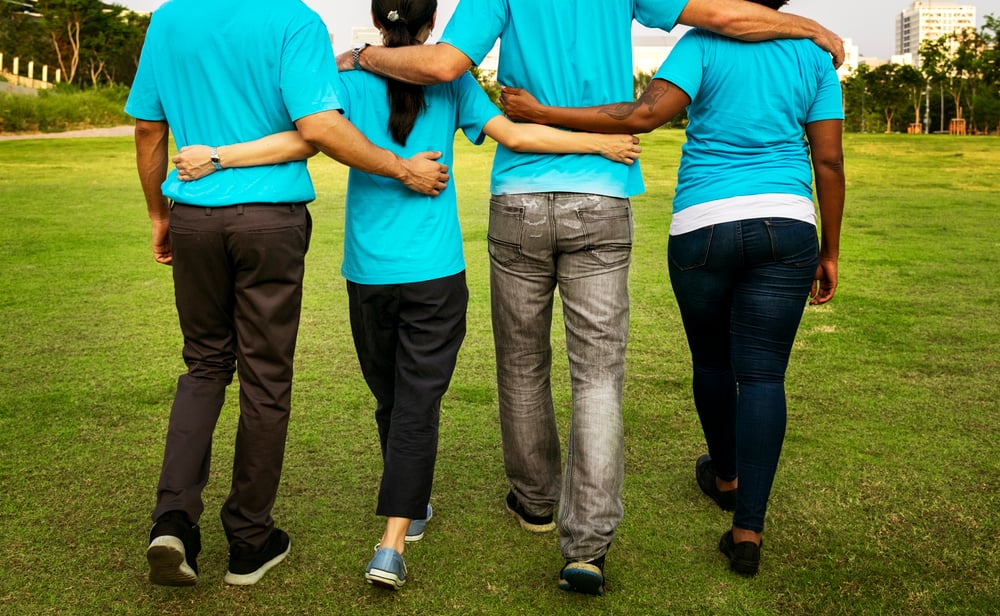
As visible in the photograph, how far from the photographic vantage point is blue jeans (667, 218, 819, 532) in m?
3.19

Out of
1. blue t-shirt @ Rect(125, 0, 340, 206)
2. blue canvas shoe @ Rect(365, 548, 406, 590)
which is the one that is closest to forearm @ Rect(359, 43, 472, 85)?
blue t-shirt @ Rect(125, 0, 340, 206)

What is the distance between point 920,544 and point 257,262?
2444mm

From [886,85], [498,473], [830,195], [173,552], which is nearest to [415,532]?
[498,473]

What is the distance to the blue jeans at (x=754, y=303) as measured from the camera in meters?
3.19

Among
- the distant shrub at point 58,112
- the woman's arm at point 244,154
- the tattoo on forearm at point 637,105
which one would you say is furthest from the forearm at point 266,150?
the distant shrub at point 58,112

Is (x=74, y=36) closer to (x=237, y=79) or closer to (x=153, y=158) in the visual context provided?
(x=153, y=158)

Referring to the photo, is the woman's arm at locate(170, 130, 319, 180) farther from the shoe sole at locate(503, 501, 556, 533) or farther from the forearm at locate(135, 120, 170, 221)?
the shoe sole at locate(503, 501, 556, 533)

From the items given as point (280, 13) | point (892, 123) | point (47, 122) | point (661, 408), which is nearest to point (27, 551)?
point (280, 13)

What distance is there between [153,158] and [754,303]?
204cm

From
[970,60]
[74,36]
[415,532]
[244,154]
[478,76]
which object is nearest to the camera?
[244,154]

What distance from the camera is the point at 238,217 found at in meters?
3.01

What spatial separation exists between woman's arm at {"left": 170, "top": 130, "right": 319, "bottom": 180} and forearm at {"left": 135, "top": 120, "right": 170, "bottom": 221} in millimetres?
231

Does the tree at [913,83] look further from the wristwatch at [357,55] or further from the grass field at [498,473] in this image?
the wristwatch at [357,55]

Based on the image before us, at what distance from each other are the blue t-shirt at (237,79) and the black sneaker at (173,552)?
39.0 inches
